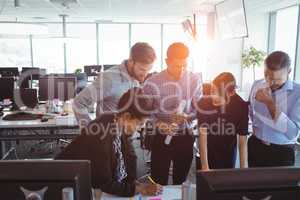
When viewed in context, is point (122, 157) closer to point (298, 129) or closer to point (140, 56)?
point (140, 56)

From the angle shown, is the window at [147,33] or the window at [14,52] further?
the window at [147,33]

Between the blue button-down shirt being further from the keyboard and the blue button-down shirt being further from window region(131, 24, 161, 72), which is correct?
window region(131, 24, 161, 72)

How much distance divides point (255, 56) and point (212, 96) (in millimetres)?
5148

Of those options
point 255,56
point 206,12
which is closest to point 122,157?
point 255,56

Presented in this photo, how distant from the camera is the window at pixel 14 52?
10461 mm

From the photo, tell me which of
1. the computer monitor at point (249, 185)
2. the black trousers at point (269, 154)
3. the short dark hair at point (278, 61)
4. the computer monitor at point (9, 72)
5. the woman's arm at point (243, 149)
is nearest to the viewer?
the computer monitor at point (249, 185)

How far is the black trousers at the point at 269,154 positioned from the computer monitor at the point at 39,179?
1563 mm

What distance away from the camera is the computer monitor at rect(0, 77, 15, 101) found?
441cm

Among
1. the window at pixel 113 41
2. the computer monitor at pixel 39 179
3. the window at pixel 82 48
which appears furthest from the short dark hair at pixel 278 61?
the window at pixel 82 48

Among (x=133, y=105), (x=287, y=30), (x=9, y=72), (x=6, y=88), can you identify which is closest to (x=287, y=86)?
(x=133, y=105)

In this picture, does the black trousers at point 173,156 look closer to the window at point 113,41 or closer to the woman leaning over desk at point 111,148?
the woman leaning over desk at point 111,148

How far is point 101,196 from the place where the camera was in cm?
167

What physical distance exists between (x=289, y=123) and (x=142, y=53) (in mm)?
1122

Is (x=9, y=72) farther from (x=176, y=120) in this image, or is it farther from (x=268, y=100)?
(x=268, y=100)
